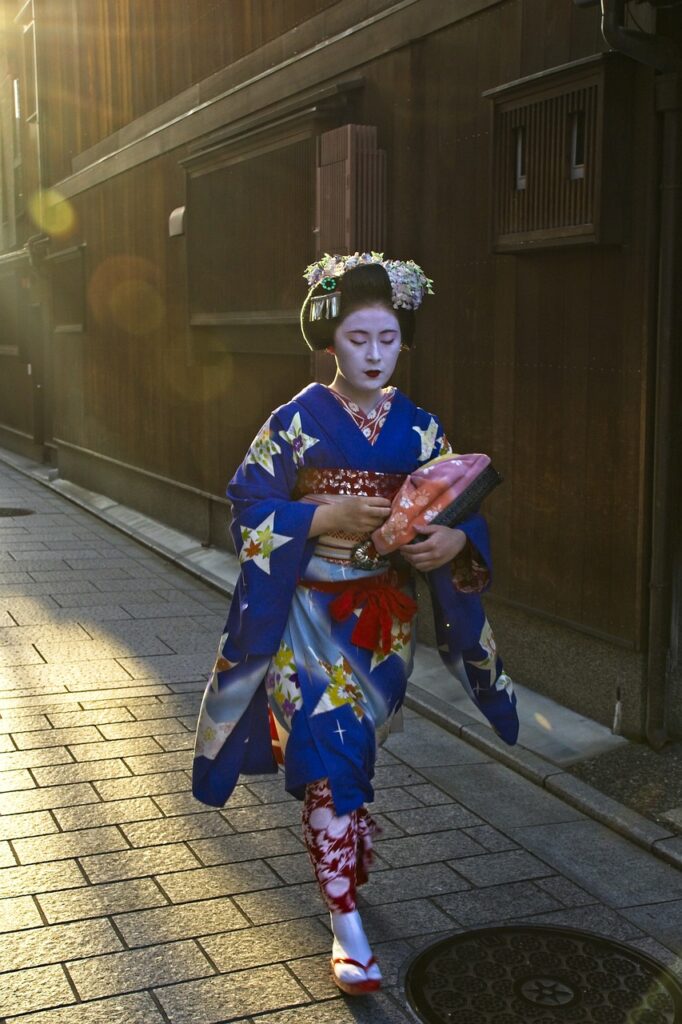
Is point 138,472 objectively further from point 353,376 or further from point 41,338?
point 353,376

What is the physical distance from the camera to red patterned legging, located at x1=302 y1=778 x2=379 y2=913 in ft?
13.6

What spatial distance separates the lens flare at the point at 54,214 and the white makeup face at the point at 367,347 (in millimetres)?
14084

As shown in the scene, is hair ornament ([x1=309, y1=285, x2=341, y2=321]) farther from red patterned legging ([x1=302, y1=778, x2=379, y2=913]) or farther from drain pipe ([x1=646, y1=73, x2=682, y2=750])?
drain pipe ([x1=646, y1=73, x2=682, y2=750])

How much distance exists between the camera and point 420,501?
4.23 metres

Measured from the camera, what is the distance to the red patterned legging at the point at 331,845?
13.6 ft

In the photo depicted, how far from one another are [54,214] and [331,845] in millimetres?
16465

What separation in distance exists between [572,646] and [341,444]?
2.95 metres

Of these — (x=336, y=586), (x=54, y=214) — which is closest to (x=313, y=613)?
(x=336, y=586)

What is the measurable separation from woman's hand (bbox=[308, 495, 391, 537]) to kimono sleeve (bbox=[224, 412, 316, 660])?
36mm

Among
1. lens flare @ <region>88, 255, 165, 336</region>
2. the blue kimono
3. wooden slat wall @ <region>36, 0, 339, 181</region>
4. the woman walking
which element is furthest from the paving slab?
lens flare @ <region>88, 255, 165, 336</region>

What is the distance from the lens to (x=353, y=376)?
440 cm

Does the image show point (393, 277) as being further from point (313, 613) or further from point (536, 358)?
point (536, 358)

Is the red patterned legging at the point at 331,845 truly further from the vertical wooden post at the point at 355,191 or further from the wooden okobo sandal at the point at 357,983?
the vertical wooden post at the point at 355,191

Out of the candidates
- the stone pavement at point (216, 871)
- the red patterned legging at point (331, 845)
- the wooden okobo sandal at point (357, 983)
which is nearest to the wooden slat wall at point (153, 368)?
the stone pavement at point (216, 871)
